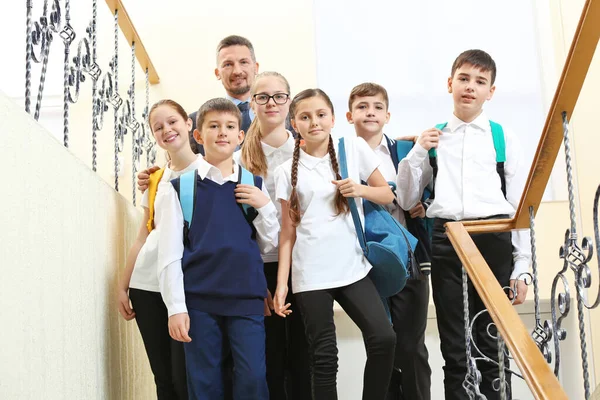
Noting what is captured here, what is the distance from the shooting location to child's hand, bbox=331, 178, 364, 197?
2479mm

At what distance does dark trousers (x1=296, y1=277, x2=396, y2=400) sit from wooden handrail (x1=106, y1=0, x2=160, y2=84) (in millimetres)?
1672

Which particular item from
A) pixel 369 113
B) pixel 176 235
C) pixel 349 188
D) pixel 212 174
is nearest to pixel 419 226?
pixel 369 113

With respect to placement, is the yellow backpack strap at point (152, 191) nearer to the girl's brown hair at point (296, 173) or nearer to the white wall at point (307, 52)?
the girl's brown hair at point (296, 173)

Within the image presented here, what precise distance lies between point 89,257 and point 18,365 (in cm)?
74

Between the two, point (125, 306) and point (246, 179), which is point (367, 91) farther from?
point (125, 306)

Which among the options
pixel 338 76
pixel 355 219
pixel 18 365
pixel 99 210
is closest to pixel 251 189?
pixel 355 219

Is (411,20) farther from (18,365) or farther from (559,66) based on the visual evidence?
(18,365)

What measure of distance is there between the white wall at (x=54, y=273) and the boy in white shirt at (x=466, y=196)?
3.88ft

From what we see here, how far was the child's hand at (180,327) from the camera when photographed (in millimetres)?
2346

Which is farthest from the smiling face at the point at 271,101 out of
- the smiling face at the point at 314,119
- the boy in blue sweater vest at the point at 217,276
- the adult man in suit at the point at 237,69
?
the adult man in suit at the point at 237,69

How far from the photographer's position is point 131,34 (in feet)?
12.0

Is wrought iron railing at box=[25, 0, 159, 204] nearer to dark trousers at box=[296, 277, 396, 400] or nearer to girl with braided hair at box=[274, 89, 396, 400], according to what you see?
girl with braided hair at box=[274, 89, 396, 400]

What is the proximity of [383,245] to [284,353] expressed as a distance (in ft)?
1.89

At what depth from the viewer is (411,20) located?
497 cm
